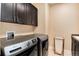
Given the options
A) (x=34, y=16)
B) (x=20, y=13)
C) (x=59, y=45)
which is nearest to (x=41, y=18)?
(x=34, y=16)

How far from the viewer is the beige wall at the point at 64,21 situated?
4.52ft

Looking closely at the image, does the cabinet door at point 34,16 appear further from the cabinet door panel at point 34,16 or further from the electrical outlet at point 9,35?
the electrical outlet at point 9,35

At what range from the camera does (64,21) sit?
1405mm

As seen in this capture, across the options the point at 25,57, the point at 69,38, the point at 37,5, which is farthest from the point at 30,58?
the point at 37,5

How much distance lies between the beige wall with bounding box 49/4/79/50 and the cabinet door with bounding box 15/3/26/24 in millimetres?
323

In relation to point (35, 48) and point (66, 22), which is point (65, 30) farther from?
point (35, 48)

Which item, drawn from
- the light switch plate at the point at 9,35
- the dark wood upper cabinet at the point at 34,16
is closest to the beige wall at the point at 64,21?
the dark wood upper cabinet at the point at 34,16

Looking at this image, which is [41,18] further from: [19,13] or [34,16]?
[19,13]

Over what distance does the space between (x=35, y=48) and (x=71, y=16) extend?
0.55 m

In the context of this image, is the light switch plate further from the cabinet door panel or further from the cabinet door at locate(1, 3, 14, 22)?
the cabinet door panel

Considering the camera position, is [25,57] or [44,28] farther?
[44,28]

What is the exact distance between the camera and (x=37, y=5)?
4.66 ft

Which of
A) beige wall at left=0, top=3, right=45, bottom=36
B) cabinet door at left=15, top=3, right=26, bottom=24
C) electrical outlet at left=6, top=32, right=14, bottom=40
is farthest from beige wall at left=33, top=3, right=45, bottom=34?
electrical outlet at left=6, top=32, right=14, bottom=40

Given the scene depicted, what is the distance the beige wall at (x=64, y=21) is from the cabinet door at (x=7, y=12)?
1.47 ft
